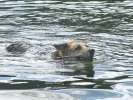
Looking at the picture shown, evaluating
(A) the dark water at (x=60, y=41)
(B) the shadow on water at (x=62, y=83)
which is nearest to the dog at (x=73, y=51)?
(A) the dark water at (x=60, y=41)

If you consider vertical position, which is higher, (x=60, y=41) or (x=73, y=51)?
(x=60, y=41)

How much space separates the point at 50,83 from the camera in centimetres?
1053

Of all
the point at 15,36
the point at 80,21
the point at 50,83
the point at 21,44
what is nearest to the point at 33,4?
the point at 80,21

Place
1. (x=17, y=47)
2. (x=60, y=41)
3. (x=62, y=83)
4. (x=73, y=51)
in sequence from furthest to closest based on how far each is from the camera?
(x=60, y=41) < (x=17, y=47) < (x=73, y=51) < (x=62, y=83)

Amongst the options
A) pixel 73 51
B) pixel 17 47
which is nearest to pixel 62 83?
pixel 73 51

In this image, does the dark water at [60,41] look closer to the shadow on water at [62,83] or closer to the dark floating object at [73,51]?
the shadow on water at [62,83]

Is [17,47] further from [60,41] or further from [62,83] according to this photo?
[62,83]

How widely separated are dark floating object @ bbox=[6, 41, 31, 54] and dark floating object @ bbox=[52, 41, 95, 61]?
94 cm

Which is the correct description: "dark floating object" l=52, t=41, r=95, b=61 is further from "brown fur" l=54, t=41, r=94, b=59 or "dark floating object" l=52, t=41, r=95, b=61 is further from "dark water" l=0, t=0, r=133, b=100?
"dark water" l=0, t=0, r=133, b=100

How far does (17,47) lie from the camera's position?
1356 centimetres

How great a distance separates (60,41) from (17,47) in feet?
5.23

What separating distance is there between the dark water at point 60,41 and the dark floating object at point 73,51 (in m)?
0.26

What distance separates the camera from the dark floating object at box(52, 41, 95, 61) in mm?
12716

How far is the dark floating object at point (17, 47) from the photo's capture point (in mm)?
13585
